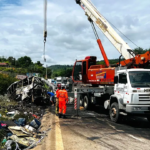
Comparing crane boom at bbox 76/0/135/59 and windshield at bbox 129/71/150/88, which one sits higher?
crane boom at bbox 76/0/135/59

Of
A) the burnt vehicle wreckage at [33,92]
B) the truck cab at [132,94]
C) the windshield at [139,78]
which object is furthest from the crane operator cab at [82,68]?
the windshield at [139,78]

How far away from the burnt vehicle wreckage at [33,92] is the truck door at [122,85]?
27.3 feet

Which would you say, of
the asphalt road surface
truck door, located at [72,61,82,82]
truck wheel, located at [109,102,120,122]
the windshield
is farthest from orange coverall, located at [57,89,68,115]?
truck door, located at [72,61,82,82]

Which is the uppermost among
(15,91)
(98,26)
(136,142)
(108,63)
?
(98,26)

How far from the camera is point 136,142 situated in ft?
20.6

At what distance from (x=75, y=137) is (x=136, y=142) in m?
1.81

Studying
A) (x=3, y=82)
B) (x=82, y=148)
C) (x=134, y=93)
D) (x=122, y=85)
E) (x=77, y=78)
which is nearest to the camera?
(x=82, y=148)

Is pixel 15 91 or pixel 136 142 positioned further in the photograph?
pixel 15 91

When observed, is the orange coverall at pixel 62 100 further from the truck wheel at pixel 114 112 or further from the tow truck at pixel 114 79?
the truck wheel at pixel 114 112

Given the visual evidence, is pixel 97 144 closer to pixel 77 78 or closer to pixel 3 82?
pixel 77 78

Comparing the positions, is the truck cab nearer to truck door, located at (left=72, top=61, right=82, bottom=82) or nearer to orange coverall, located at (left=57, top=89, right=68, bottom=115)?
orange coverall, located at (left=57, top=89, right=68, bottom=115)

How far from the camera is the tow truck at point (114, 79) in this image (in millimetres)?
8719

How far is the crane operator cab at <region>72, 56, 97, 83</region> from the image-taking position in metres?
15.2

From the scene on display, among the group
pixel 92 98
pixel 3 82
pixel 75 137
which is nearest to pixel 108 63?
pixel 92 98
